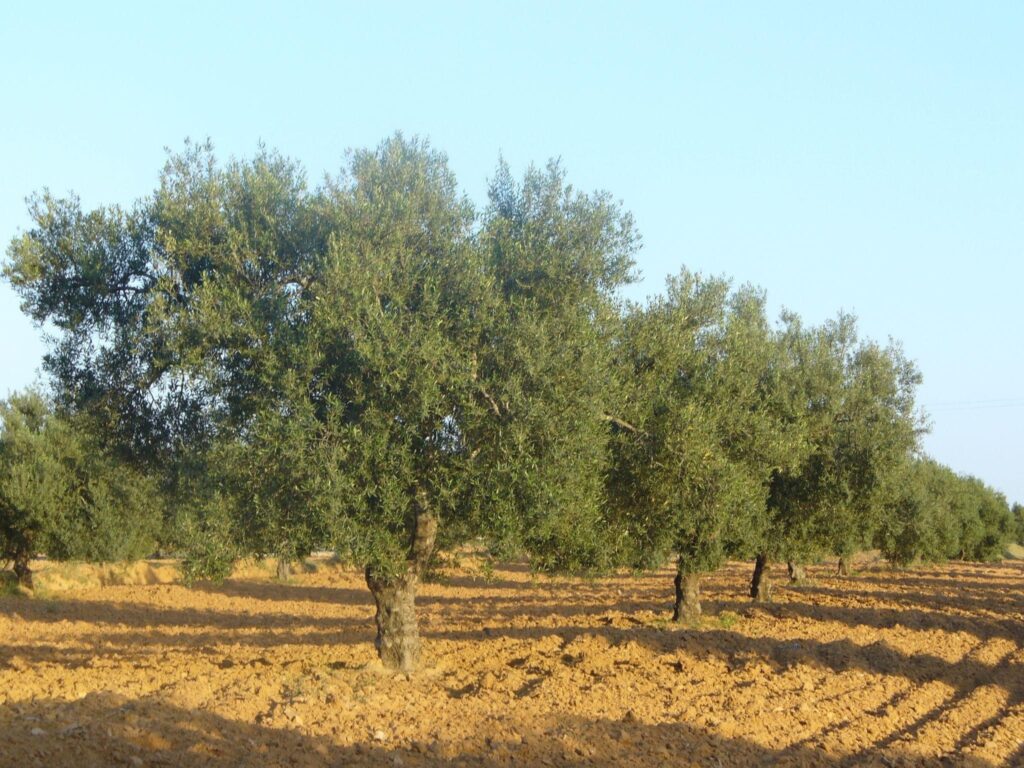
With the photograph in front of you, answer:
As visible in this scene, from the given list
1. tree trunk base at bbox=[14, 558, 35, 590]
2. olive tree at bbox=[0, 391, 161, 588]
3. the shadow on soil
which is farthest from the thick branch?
tree trunk base at bbox=[14, 558, 35, 590]

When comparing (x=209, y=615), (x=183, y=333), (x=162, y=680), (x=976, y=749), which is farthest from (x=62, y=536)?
(x=976, y=749)

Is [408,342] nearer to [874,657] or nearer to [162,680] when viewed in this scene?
[162,680]

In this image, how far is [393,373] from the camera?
509 inches

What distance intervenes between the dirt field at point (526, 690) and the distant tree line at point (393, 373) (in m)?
2.13

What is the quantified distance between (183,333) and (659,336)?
26.3 ft

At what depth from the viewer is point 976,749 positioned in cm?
1318

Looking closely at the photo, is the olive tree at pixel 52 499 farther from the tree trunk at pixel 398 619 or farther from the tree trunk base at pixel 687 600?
the tree trunk at pixel 398 619

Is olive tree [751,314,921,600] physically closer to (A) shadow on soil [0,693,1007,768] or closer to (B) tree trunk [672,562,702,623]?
(B) tree trunk [672,562,702,623]

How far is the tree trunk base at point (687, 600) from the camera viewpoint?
1041 inches

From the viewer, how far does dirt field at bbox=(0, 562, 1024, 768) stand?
11.2 m

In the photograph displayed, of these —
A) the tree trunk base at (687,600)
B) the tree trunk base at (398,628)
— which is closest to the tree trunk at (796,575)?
the tree trunk base at (687,600)

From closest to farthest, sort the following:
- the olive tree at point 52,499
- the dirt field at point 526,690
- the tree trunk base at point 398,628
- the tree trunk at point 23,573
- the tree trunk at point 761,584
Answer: the dirt field at point 526,690 → the tree trunk base at point 398,628 → the tree trunk at point 761,584 → the olive tree at point 52,499 → the tree trunk at point 23,573

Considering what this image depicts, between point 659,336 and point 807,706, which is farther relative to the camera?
point 659,336

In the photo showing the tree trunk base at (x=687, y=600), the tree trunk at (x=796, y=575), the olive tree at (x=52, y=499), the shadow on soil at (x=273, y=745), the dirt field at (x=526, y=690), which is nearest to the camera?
the shadow on soil at (x=273, y=745)
